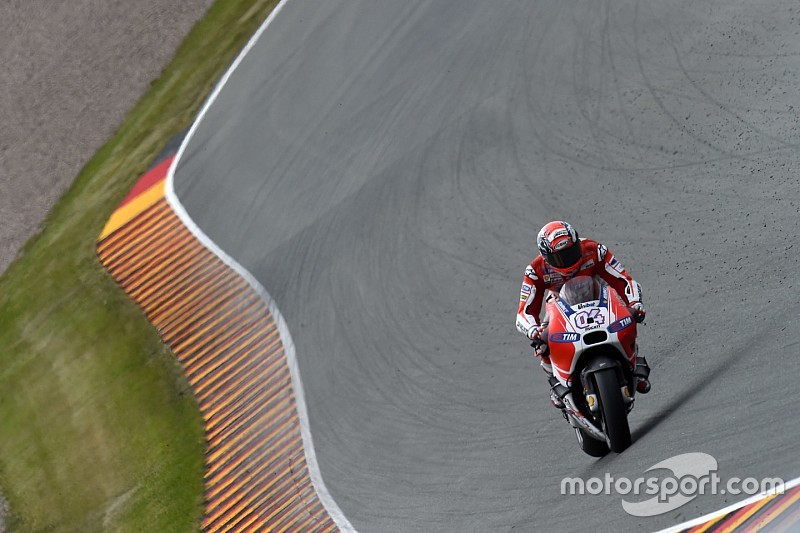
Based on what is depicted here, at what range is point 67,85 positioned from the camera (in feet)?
72.8

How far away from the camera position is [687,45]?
47.0 feet

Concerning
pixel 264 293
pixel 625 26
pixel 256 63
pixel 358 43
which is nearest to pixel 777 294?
pixel 625 26

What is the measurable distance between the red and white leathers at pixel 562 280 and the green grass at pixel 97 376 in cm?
603

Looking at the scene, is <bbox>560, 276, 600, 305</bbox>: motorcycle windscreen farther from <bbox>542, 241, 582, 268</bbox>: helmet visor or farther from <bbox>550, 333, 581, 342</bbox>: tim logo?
<bbox>550, 333, 581, 342</bbox>: tim logo

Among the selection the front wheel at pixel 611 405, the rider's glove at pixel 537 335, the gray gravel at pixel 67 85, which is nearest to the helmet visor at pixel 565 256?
the rider's glove at pixel 537 335

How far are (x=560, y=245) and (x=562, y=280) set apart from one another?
0.55 m

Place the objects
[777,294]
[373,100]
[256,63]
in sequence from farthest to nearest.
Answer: [256,63]
[373,100]
[777,294]

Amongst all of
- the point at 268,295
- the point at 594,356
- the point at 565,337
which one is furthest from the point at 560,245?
the point at 268,295

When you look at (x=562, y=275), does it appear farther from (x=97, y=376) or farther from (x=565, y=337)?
(x=97, y=376)

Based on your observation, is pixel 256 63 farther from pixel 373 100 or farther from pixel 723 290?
pixel 723 290

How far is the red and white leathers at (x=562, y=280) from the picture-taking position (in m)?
9.16

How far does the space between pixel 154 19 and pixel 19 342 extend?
27.1ft

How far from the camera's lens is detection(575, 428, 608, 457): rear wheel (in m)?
9.45

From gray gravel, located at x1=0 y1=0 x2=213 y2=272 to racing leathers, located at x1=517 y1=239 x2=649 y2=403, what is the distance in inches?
535
